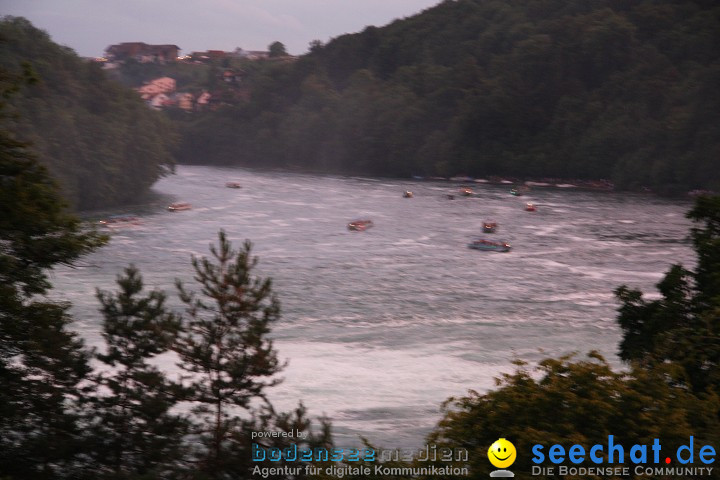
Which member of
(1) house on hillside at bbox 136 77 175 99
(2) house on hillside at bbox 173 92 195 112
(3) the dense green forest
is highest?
(1) house on hillside at bbox 136 77 175 99

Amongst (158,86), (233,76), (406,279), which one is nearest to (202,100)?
(233,76)

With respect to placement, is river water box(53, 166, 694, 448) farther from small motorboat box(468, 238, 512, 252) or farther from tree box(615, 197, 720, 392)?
tree box(615, 197, 720, 392)

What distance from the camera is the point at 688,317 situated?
17.2 m

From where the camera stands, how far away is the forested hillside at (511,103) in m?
75.9

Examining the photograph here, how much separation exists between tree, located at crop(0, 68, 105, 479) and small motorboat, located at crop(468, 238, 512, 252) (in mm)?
31322

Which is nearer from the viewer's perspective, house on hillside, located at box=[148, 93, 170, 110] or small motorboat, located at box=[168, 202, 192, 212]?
small motorboat, located at box=[168, 202, 192, 212]

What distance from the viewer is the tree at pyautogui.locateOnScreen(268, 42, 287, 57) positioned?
6378 inches

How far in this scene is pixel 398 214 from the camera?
180 ft

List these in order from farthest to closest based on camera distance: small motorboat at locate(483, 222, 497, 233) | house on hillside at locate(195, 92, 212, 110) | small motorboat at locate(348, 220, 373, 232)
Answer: house on hillside at locate(195, 92, 212, 110) < small motorboat at locate(348, 220, 373, 232) < small motorboat at locate(483, 222, 497, 233)

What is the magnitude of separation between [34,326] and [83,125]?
51118 millimetres

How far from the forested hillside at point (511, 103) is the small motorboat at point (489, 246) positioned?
29379 mm

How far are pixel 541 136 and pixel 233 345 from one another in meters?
76.4

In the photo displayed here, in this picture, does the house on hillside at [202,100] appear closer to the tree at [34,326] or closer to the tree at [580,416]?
the tree at [34,326]

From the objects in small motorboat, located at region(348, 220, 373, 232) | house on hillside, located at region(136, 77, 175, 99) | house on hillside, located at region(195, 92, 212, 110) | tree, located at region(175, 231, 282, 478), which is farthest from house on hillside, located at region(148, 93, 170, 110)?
tree, located at region(175, 231, 282, 478)
